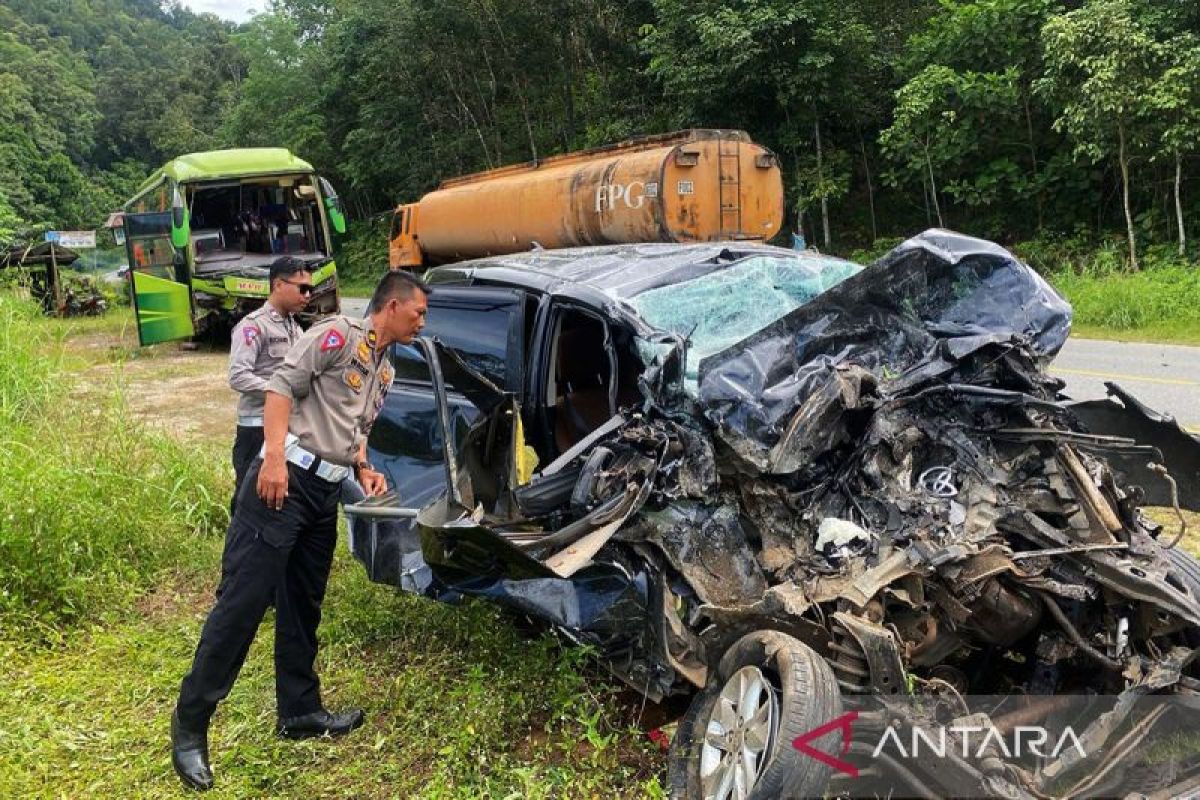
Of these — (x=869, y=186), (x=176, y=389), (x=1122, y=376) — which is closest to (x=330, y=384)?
(x=1122, y=376)

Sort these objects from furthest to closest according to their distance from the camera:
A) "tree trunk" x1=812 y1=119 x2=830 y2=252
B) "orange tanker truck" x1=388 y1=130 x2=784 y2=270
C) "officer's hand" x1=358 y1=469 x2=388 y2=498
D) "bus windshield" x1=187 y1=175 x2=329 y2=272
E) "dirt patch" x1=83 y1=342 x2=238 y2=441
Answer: "tree trunk" x1=812 y1=119 x2=830 y2=252
"bus windshield" x1=187 y1=175 x2=329 y2=272
"orange tanker truck" x1=388 y1=130 x2=784 y2=270
"dirt patch" x1=83 y1=342 x2=238 y2=441
"officer's hand" x1=358 y1=469 x2=388 y2=498

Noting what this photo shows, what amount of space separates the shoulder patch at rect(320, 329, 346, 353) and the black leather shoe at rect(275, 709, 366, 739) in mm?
1387

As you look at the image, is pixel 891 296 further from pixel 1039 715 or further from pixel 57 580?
pixel 57 580

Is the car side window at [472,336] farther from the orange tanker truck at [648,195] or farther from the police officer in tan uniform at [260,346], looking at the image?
the orange tanker truck at [648,195]

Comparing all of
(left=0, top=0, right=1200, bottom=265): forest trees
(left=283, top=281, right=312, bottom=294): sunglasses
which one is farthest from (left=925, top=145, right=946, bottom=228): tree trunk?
(left=283, top=281, right=312, bottom=294): sunglasses

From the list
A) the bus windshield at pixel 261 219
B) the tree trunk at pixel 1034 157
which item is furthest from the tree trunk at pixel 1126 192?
the bus windshield at pixel 261 219

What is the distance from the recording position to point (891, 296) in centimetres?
325

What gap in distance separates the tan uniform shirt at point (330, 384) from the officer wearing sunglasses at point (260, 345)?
44.5 inches

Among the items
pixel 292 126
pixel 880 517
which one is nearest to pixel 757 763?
pixel 880 517

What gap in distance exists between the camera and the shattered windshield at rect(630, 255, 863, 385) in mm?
3361

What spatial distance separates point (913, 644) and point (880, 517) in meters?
0.38

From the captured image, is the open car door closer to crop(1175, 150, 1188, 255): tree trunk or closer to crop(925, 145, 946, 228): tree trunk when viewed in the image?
crop(925, 145, 946, 228): tree trunk

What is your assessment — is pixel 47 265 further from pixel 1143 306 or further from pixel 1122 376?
pixel 1143 306

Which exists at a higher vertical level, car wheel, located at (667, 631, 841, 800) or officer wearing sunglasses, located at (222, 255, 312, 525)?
officer wearing sunglasses, located at (222, 255, 312, 525)
